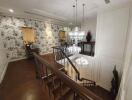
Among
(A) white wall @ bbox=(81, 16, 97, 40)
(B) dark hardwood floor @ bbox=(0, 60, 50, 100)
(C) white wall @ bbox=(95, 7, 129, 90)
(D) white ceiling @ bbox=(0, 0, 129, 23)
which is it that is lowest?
(B) dark hardwood floor @ bbox=(0, 60, 50, 100)

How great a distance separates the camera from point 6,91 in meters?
2.23

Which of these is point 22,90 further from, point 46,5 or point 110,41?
point 110,41

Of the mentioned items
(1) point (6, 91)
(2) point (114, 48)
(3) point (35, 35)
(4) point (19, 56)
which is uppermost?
(3) point (35, 35)

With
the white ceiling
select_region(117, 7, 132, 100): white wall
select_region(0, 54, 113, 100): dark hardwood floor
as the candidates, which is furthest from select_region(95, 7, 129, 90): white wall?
select_region(0, 54, 113, 100): dark hardwood floor

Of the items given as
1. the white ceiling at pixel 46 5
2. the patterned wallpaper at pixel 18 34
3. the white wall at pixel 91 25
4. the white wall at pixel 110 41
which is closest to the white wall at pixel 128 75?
the white wall at pixel 110 41

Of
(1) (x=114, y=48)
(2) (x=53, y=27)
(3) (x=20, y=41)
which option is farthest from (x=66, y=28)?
(1) (x=114, y=48)

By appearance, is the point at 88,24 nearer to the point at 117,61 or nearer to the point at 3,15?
the point at 117,61

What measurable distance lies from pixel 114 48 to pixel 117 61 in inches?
21.4

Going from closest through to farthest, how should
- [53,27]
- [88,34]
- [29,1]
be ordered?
[29,1] < [88,34] < [53,27]

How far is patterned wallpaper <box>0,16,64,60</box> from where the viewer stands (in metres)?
4.54

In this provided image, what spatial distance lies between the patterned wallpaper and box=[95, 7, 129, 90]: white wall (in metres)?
4.30

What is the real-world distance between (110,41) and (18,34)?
17.5ft

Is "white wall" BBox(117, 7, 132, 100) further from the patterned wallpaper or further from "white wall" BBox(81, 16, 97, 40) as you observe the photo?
the patterned wallpaper

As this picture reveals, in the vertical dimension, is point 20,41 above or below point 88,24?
below
